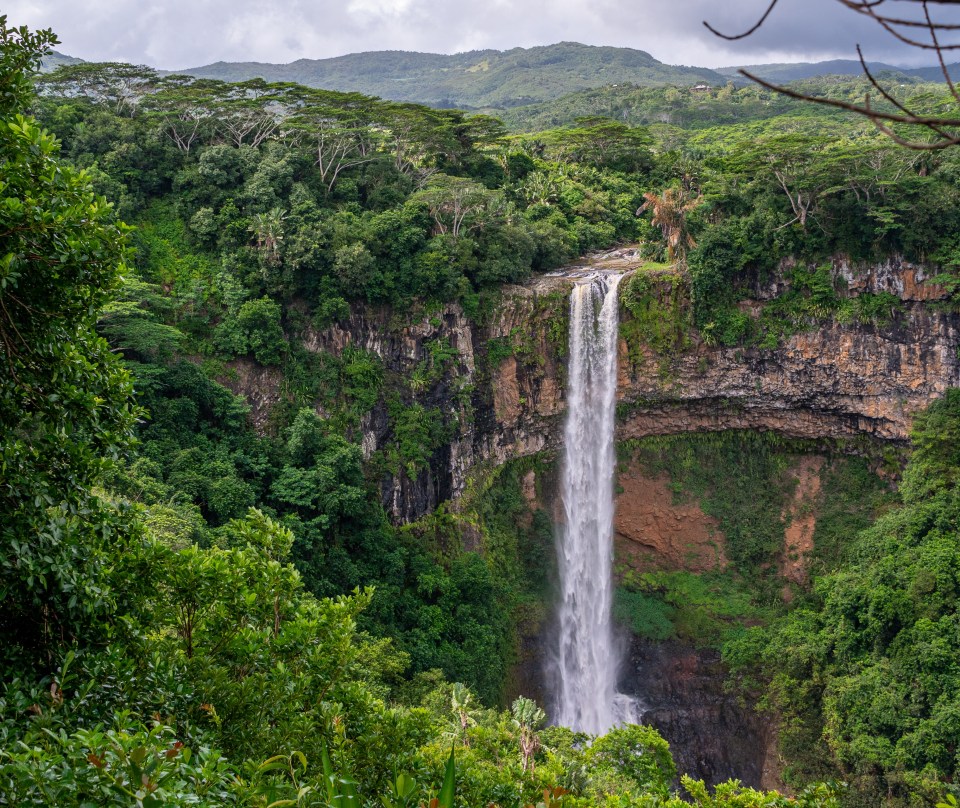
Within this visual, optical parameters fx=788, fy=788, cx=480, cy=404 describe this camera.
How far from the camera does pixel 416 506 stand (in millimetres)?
22938

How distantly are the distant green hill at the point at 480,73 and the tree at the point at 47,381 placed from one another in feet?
326

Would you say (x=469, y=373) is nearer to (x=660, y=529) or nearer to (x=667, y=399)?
(x=667, y=399)

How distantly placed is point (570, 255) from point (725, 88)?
47.4 meters

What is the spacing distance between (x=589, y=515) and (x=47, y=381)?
21970 millimetres

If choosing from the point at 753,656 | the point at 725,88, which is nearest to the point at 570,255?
the point at 753,656

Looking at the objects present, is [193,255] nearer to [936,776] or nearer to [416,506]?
[416,506]

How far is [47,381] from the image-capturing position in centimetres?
543

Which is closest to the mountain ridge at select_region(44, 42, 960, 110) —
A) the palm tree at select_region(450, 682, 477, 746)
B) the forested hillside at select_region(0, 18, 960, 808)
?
the forested hillside at select_region(0, 18, 960, 808)

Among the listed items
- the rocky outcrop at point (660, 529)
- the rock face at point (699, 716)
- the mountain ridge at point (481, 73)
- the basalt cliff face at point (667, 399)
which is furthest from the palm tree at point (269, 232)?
the mountain ridge at point (481, 73)

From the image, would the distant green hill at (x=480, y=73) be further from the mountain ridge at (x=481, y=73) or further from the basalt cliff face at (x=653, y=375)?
the basalt cliff face at (x=653, y=375)

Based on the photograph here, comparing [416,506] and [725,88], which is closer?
[416,506]

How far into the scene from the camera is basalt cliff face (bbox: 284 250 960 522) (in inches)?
914

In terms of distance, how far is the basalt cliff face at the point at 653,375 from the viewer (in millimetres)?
23219

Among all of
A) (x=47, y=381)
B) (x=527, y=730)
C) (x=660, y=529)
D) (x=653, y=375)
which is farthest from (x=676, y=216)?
(x=47, y=381)
